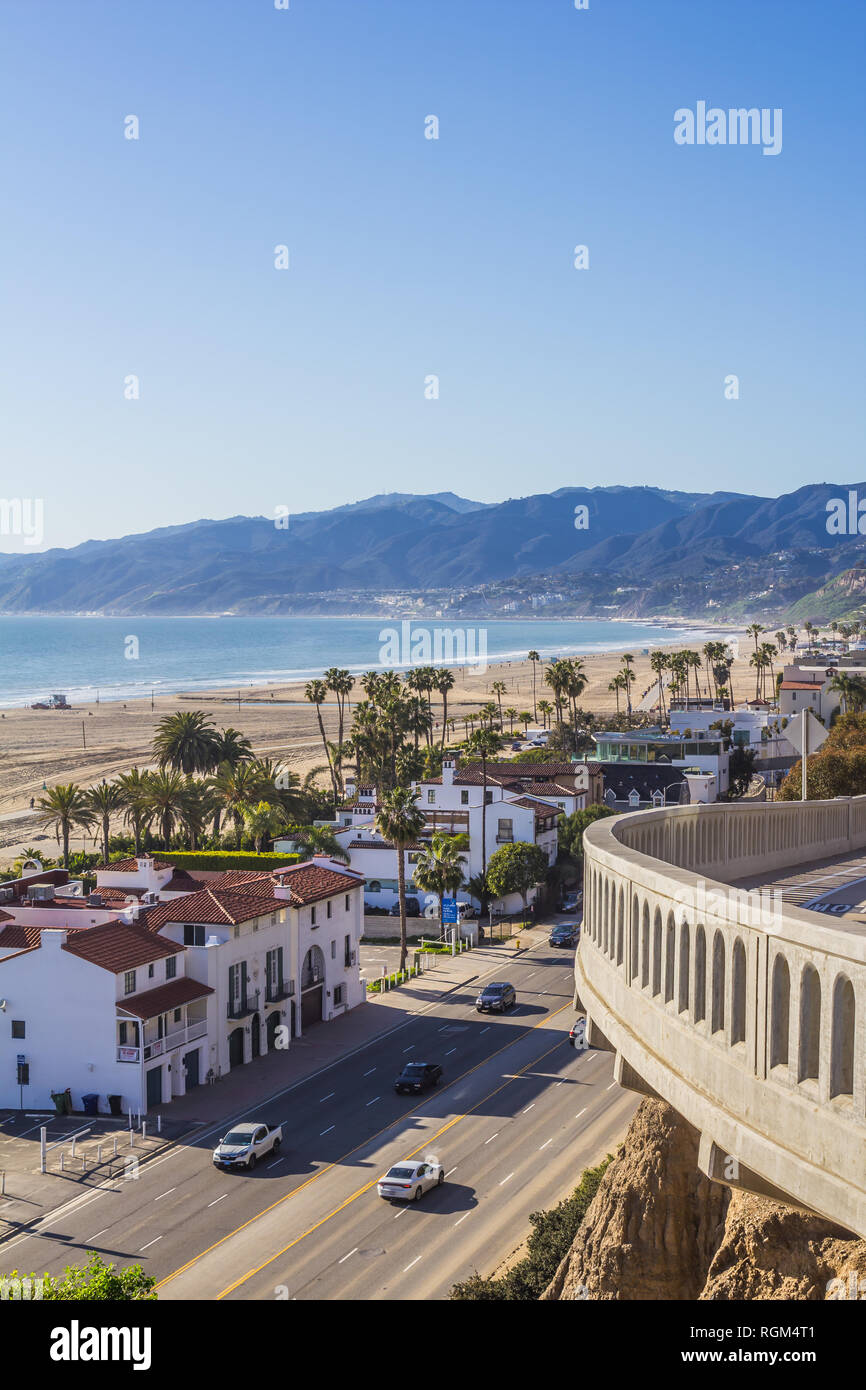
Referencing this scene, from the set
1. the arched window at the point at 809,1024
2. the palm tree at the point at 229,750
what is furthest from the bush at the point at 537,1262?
the palm tree at the point at 229,750

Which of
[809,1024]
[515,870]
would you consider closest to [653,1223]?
[809,1024]

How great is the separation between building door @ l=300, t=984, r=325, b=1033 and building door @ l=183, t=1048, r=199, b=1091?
704cm

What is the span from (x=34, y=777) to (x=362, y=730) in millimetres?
34766

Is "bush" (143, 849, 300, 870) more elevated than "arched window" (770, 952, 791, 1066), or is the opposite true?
"arched window" (770, 952, 791, 1066)

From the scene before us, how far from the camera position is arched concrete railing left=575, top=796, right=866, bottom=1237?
10195mm

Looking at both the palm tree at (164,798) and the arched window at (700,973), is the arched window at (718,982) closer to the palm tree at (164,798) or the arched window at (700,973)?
the arched window at (700,973)

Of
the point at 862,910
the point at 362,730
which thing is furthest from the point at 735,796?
the point at 862,910

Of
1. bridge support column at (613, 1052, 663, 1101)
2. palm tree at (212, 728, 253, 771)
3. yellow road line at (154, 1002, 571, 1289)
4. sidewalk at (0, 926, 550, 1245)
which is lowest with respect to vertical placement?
sidewalk at (0, 926, 550, 1245)

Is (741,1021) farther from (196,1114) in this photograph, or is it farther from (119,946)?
(119,946)

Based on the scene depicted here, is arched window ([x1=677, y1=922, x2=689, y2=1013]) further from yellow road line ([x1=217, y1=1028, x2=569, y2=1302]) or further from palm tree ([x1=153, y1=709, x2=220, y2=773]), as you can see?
palm tree ([x1=153, y1=709, x2=220, y2=773])

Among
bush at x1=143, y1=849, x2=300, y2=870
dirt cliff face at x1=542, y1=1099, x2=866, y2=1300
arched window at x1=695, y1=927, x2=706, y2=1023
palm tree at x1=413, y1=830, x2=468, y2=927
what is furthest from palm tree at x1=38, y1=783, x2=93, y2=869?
arched window at x1=695, y1=927, x2=706, y2=1023

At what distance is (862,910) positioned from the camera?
21.1 metres

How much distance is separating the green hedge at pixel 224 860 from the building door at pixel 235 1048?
812 inches

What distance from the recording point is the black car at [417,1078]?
136 ft
